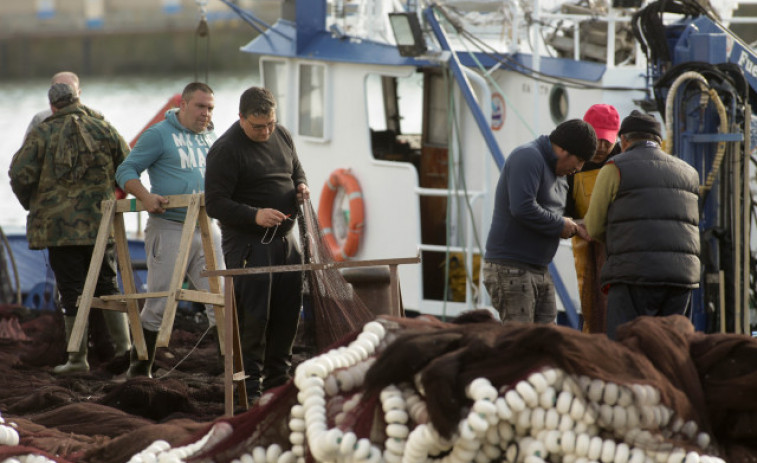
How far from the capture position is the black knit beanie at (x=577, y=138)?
5.71 metres

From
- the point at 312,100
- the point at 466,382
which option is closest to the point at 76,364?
the point at 466,382

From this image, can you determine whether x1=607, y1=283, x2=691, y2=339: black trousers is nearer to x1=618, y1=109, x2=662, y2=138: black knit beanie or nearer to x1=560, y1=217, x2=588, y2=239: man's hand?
x1=560, y1=217, x2=588, y2=239: man's hand

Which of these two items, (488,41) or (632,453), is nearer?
(632,453)

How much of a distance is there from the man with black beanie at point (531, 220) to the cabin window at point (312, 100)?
595 centimetres

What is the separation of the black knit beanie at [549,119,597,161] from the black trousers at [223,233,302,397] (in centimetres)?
156

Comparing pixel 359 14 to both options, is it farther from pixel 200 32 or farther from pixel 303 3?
pixel 200 32

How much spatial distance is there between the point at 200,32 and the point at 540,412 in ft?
24.9

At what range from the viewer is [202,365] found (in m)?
7.41

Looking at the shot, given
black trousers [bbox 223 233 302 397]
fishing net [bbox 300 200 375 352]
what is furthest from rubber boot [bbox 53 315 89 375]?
fishing net [bbox 300 200 375 352]

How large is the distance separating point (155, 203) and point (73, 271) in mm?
1356

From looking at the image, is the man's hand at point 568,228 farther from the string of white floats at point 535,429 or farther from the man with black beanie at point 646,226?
the string of white floats at point 535,429

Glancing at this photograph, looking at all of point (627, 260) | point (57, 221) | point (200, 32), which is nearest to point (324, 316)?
point (627, 260)

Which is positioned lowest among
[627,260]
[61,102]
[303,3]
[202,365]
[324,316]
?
[202,365]

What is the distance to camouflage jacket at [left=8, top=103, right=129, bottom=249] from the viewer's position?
23.9ft
